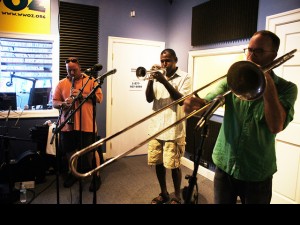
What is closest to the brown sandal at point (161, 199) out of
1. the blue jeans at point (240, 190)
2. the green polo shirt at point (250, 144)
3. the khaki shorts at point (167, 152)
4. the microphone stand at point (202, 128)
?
the khaki shorts at point (167, 152)

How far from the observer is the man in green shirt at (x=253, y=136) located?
1.47 metres

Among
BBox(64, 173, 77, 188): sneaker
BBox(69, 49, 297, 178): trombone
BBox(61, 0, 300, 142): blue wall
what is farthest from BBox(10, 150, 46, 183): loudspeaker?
BBox(69, 49, 297, 178): trombone

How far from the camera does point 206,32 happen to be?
4281 millimetres

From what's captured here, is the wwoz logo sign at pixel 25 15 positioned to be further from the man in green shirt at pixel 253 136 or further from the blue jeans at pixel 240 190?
the blue jeans at pixel 240 190

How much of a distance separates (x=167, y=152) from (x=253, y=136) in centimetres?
151

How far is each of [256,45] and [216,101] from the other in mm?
481

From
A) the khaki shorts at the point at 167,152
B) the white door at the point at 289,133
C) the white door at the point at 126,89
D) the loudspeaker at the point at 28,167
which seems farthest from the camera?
the white door at the point at 126,89

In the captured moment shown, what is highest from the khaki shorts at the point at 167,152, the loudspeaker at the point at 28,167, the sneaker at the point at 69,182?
the khaki shorts at the point at 167,152

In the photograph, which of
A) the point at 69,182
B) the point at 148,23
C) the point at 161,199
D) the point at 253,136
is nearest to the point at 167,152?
the point at 161,199

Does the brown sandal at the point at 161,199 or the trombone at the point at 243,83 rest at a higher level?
the trombone at the point at 243,83

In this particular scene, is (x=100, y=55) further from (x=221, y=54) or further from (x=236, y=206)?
(x=236, y=206)

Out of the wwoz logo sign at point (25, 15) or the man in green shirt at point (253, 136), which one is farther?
the wwoz logo sign at point (25, 15)

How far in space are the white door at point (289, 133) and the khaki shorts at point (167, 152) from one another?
1.22 m

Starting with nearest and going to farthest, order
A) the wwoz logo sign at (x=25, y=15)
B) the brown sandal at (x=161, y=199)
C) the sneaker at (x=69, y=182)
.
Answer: the brown sandal at (x=161, y=199) < the sneaker at (x=69, y=182) < the wwoz logo sign at (x=25, y=15)
